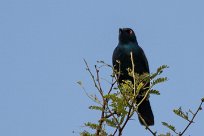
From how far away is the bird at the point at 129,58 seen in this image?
24.1 feet

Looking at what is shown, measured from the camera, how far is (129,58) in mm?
8008

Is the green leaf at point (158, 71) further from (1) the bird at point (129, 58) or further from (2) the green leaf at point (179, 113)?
(1) the bird at point (129, 58)

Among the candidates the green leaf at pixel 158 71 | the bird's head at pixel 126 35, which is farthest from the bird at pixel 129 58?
the green leaf at pixel 158 71

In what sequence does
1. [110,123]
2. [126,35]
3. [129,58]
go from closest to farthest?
[110,123] < [129,58] < [126,35]

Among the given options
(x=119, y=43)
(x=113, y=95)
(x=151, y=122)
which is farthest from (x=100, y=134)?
(x=119, y=43)

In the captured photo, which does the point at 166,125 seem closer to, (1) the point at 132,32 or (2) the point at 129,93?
(2) the point at 129,93

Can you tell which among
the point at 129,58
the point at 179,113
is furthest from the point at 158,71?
the point at 129,58

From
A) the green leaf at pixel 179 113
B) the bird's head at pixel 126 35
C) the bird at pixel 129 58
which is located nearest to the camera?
the green leaf at pixel 179 113

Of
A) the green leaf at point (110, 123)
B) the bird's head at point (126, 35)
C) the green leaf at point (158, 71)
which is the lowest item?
the green leaf at point (110, 123)

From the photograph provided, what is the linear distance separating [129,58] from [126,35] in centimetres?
97

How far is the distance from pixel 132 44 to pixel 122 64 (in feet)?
3.22

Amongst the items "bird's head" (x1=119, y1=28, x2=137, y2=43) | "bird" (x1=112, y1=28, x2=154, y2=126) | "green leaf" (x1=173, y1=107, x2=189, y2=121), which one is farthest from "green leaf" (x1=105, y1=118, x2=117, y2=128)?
"bird's head" (x1=119, y1=28, x2=137, y2=43)

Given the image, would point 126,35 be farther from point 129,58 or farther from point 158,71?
point 158,71

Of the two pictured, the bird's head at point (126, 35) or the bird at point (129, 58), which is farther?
the bird's head at point (126, 35)
